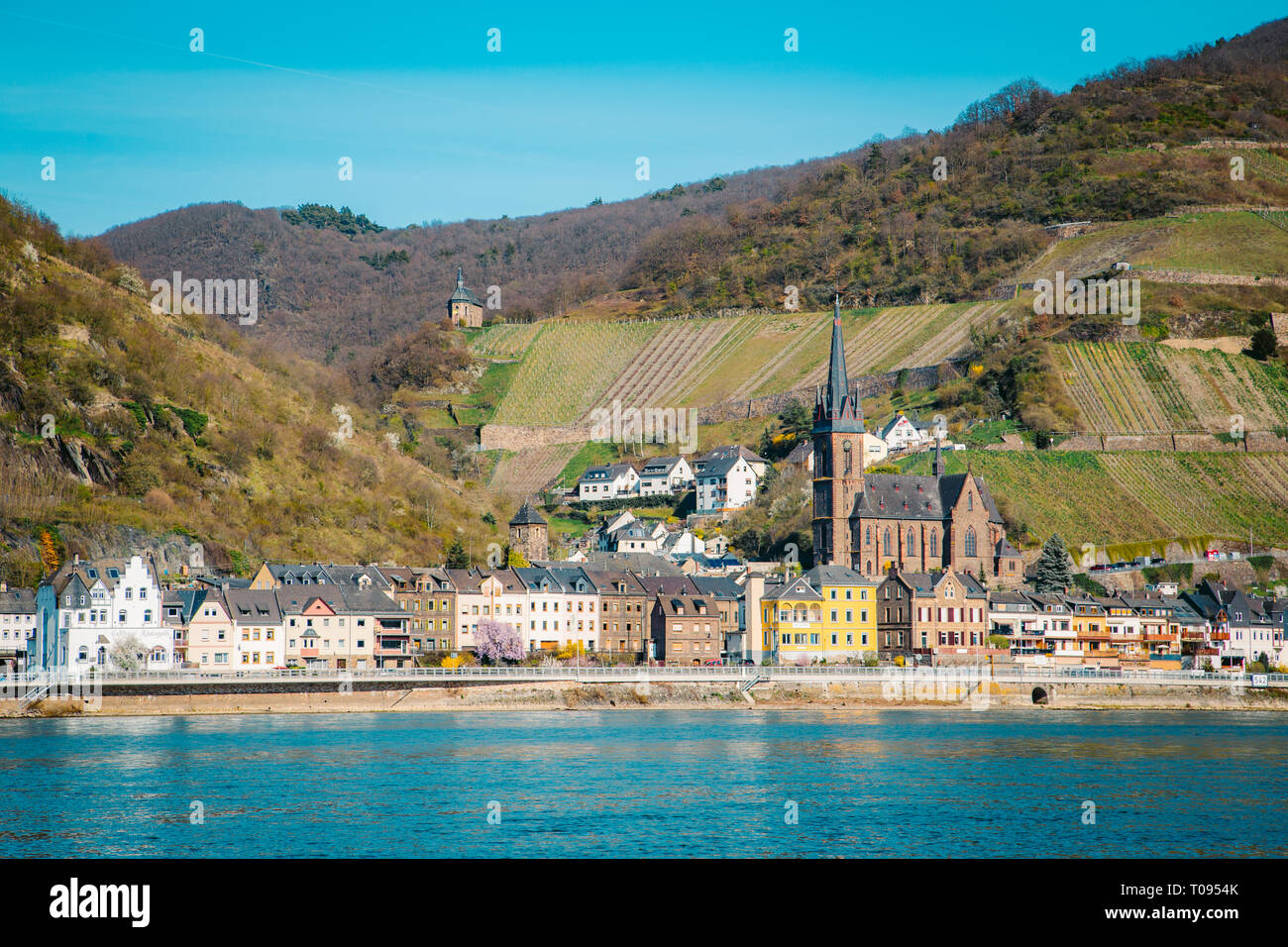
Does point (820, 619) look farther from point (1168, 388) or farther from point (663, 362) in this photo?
point (663, 362)

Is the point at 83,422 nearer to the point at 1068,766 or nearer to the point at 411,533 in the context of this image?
the point at 411,533

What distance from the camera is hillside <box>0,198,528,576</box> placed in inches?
3376

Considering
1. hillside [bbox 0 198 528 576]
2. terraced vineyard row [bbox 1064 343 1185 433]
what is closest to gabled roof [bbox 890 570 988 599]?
terraced vineyard row [bbox 1064 343 1185 433]

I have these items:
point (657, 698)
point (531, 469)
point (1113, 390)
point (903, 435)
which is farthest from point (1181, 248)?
point (657, 698)

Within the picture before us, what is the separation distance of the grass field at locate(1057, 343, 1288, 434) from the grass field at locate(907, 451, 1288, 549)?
4.65 metres

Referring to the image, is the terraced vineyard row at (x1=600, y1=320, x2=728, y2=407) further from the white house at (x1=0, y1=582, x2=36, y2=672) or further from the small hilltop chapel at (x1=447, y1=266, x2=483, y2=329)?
the white house at (x1=0, y1=582, x2=36, y2=672)

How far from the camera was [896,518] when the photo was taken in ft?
315

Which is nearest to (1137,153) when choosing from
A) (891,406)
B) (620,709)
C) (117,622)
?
(891,406)

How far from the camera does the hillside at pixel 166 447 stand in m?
85.8

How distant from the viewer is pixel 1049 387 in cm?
11575

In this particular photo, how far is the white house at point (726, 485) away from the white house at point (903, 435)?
11.9 meters

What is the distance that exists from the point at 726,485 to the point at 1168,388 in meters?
37.3

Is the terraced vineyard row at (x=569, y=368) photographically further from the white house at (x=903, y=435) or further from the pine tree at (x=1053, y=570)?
the pine tree at (x=1053, y=570)

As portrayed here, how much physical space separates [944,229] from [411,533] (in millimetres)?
92476
